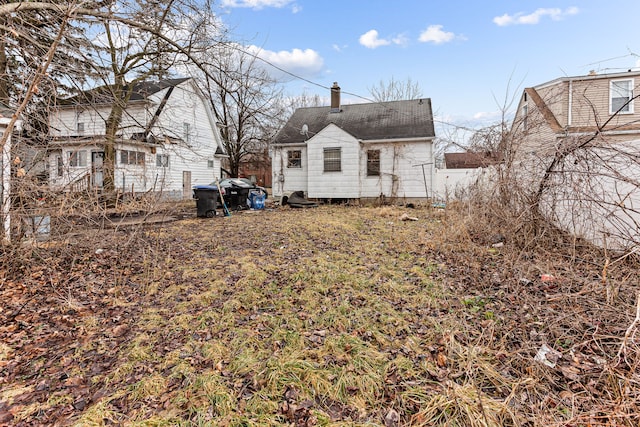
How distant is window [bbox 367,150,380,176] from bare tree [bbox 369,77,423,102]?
1563 centimetres

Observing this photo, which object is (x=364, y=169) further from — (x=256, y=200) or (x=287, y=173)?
(x=256, y=200)

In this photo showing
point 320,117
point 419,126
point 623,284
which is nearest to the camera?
point 623,284

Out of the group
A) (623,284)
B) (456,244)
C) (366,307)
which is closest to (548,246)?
(456,244)

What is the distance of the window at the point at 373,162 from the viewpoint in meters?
14.3

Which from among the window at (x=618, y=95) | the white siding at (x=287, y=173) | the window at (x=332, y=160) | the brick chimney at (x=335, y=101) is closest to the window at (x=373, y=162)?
the window at (x=332, y=160)

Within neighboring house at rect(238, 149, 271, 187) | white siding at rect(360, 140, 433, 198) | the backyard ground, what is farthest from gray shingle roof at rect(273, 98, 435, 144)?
neighboring house at rect(238, 149, 271, 187)

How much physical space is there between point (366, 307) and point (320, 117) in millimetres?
14259

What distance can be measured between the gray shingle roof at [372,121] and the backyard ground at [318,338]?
31.2 ft

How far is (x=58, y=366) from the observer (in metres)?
2.76

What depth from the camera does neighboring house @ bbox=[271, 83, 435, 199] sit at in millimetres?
13898

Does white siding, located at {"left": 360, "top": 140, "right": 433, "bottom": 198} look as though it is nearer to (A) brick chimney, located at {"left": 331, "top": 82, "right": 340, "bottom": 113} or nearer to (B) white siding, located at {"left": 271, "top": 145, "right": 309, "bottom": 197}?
(B) white siding, located at {"left": 271, "top": 145, "right": 309, "bottom": 197}

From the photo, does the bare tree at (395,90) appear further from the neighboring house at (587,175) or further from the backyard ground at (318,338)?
the backyard ground at (318,338)

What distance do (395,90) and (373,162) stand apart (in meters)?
17.3

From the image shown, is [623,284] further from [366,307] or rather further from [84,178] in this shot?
[84,178]
